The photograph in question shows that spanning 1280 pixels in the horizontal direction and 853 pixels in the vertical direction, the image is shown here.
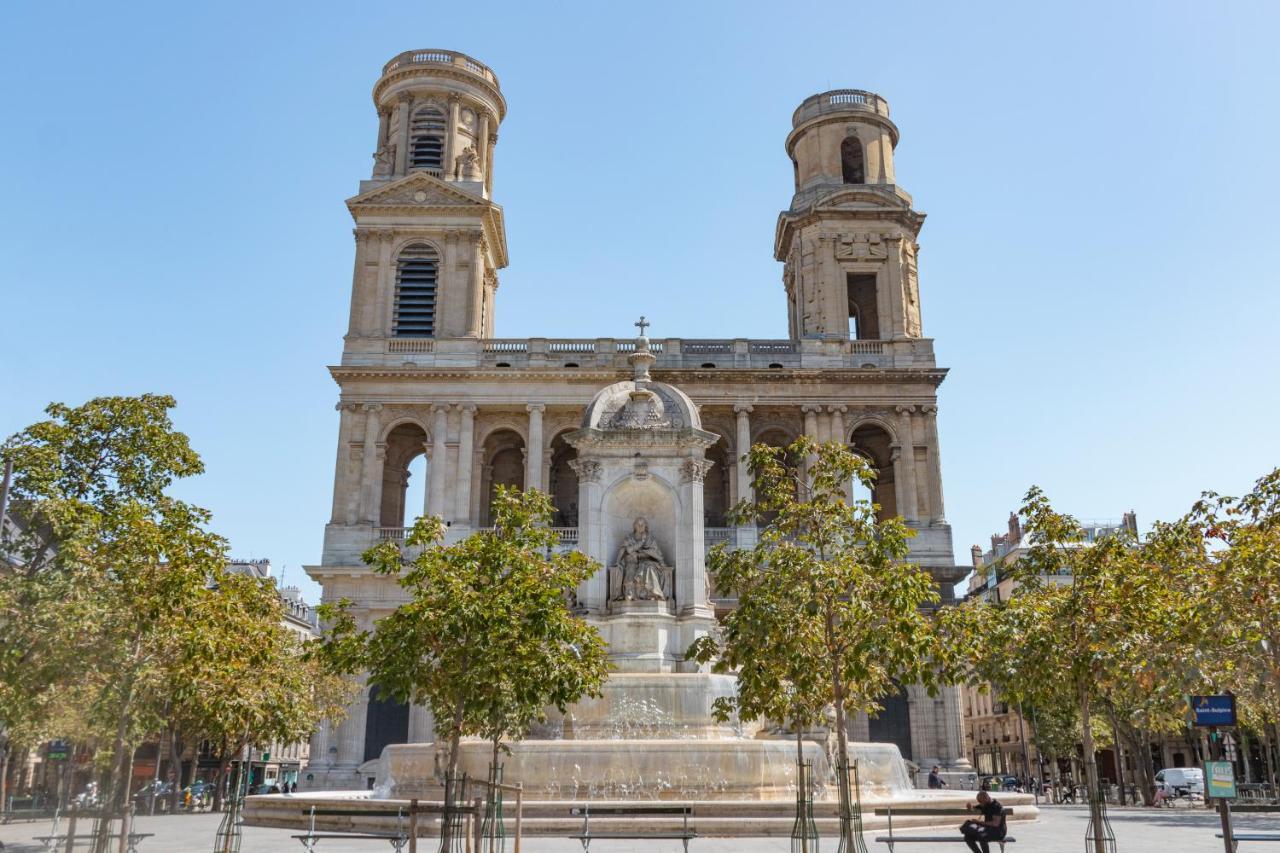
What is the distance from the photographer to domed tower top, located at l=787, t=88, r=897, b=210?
53275 mm

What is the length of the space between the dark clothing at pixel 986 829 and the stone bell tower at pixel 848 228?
118 feet

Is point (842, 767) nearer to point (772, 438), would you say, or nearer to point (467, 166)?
point (772, 438)

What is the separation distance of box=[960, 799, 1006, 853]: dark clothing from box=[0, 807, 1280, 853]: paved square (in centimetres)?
181

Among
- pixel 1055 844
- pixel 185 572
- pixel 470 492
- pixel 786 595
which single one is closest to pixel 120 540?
pixel 185 572

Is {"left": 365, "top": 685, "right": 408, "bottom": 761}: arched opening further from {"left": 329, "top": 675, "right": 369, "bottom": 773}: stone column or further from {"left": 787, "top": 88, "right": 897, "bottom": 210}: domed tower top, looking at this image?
{"left": 787, "top": 88, "right": 897, "bottom": 210}: domed tower top

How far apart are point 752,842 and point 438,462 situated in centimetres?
3137

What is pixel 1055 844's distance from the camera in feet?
54.7

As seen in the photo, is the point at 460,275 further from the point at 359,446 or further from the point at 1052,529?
the point at 1052,529

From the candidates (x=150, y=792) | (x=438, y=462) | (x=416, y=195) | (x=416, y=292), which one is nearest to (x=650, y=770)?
(x=150, y=792)

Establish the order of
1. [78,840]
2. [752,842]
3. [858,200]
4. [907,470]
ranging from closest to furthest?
[752,842]
[78,840]
[907,470]
[858,200]

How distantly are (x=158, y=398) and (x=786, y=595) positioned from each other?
1313 cm

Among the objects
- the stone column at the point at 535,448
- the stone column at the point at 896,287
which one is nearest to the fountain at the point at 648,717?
the stone column at the point at 535,448

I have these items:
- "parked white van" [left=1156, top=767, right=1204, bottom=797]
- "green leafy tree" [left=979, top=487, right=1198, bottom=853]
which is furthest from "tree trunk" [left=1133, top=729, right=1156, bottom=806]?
"green leafy tree" [left=979, top=487, right=1198, bottom=853]

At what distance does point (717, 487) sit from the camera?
4956 cm
